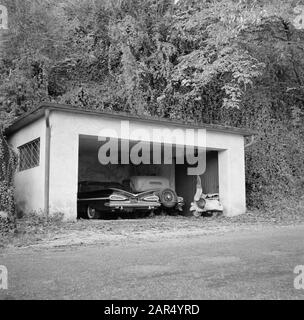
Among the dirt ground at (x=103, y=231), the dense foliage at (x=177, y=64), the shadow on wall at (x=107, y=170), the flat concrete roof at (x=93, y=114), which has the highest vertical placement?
the dense foliage at (x=177, y=64)

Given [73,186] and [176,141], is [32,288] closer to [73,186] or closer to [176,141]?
[73,186]

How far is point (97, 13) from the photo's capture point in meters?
20.5

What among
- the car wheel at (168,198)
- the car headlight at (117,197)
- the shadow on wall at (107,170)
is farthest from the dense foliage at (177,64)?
the car headlight at (117,197)

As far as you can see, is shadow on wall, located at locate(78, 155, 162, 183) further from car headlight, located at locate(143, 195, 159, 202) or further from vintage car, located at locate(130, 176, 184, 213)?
car headlight, located at locate(143, 195, 159, 202)

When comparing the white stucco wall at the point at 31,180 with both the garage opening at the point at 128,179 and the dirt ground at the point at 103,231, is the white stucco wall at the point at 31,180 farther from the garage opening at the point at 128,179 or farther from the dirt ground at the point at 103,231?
the garage opening at the point at 128,179

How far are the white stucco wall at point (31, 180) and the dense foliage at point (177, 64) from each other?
13.0ft

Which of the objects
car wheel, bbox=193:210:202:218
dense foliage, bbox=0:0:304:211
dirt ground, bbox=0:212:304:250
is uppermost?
dense foliage, bbox=0:0:304:211

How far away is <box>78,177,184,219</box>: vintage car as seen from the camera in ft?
45.5

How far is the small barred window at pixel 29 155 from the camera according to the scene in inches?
506

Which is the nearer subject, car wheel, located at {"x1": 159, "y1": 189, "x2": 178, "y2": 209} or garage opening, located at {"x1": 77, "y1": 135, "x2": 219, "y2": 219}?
garage opening, located at {"x1": 77, "y1": 135, "x2": 219, "y2": 219}

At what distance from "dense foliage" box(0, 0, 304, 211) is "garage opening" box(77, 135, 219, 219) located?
7.18 feet

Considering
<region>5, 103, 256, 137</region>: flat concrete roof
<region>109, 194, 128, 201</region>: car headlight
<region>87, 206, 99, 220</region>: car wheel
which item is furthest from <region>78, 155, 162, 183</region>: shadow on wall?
<region>109, 194, 128, 201</region>: car headlight

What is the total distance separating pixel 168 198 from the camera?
48.7 feet

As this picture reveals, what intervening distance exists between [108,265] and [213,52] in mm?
14606
